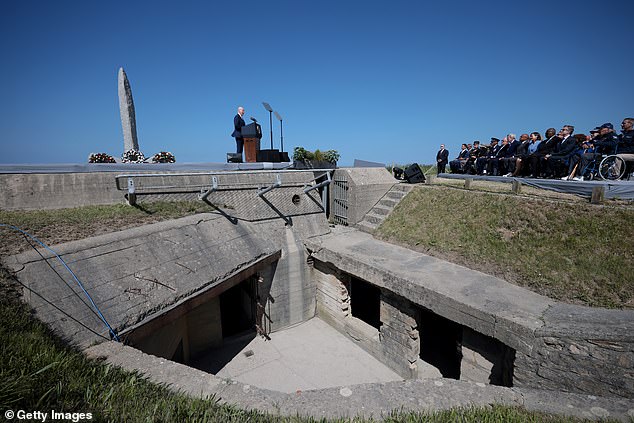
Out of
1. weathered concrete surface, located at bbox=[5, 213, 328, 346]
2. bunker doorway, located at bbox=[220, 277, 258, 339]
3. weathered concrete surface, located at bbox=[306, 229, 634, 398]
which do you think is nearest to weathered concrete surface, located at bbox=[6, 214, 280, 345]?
weathered concrete surface, located at bbox=[5, 213, 328, 346]

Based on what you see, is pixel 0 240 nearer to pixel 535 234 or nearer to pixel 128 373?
pixel 128 373

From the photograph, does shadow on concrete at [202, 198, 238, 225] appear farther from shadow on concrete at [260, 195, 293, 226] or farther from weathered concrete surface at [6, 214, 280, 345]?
shadow on concrete at [260, 195, 293, 226]

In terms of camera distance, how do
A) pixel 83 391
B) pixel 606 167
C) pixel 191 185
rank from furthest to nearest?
pixel 191 185, pixel 606 167, pixel 83 391

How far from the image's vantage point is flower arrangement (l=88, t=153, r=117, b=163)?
10445 millimetres

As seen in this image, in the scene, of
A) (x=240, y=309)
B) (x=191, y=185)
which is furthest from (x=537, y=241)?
(x=191, y=185)

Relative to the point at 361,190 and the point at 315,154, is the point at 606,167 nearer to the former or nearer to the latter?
the point at 361,190

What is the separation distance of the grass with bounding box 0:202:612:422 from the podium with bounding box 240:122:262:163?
918 cm

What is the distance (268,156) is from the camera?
1273 centimetres

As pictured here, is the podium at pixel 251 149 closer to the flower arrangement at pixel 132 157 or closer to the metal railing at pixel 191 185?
the metal railing at pixel 191 185

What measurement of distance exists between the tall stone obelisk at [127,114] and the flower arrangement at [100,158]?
4.40m

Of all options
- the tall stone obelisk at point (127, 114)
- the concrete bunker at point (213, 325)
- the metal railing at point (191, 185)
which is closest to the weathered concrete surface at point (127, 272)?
the concrete bunker at point (213, 325)

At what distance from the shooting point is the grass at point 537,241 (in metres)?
5.60

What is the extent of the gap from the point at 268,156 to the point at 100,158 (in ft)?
19.6

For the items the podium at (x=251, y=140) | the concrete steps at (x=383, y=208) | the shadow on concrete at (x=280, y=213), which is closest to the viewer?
the shadow on concrete at (x=280, y=213)
